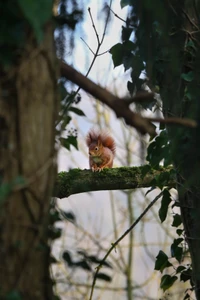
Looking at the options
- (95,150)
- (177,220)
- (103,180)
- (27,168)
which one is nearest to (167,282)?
(177,220)

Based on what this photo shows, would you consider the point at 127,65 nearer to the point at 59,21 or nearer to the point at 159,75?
the point at 159,75

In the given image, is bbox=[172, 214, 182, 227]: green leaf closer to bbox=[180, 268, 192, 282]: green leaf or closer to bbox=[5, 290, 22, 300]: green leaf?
bbox=[180, 268, 192, 282]: green leaf

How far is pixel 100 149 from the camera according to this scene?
10.7 ft

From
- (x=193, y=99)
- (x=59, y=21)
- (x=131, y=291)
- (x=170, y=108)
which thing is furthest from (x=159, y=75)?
(x=131, y=291)

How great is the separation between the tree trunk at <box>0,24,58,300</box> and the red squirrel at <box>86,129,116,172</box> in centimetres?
220

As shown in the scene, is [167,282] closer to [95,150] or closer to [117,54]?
[117,54]

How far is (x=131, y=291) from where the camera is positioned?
4.92m

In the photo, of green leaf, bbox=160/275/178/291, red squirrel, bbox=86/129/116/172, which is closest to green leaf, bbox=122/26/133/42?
green leaf, bbox=160/275/178/291

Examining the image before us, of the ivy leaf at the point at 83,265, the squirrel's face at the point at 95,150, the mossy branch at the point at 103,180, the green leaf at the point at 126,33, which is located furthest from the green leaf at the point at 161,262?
the squirrel's face at the point at 95,150

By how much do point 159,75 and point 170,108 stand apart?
4.1 inches

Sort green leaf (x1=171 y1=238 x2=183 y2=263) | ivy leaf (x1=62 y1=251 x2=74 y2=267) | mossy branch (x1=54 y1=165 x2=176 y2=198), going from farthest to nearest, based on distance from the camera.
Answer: mossy branch (x1=54 y1=165 x2=176 y2=198)
green leaf (x1=171 y1=238 x2=183 y2=263)
ivy leaf (x1=62 y1=251 x2=74 y2=267)

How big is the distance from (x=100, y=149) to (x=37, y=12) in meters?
2.54

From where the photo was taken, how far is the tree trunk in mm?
811

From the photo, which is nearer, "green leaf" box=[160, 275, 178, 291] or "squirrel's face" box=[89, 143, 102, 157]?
"green leaf" box=[160, 275, 178, 291]
